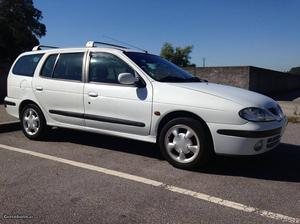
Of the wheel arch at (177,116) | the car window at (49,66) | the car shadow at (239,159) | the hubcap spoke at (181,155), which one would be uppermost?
the car window at (49,66)

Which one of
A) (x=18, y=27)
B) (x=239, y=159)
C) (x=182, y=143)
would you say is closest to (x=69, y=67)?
(x=182, y=143)

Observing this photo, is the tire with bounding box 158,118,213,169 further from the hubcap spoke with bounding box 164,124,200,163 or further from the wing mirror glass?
the wing mirror glass

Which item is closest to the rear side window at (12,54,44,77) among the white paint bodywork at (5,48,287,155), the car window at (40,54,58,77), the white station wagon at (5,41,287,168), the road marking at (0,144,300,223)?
the white station wagon at (5,41,287,168)

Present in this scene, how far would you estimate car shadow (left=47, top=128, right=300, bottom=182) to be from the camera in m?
5.08

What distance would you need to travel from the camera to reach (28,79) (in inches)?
273

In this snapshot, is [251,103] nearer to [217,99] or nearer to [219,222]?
[217,99]

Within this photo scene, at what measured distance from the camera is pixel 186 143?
16.8 ft

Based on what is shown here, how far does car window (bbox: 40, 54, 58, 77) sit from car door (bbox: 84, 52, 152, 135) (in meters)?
0.86

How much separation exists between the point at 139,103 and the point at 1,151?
238 centimetres

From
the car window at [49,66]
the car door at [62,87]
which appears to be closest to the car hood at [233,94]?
the car door at [62,87]

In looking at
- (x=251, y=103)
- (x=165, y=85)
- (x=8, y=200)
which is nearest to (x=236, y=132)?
(x=251, y=103)

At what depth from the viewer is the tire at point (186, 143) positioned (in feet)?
16.3

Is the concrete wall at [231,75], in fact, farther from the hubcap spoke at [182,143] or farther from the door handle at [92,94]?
the hubcap spoke at [182,143]

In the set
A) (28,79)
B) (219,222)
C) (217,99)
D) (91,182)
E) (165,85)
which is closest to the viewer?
(219,222)
